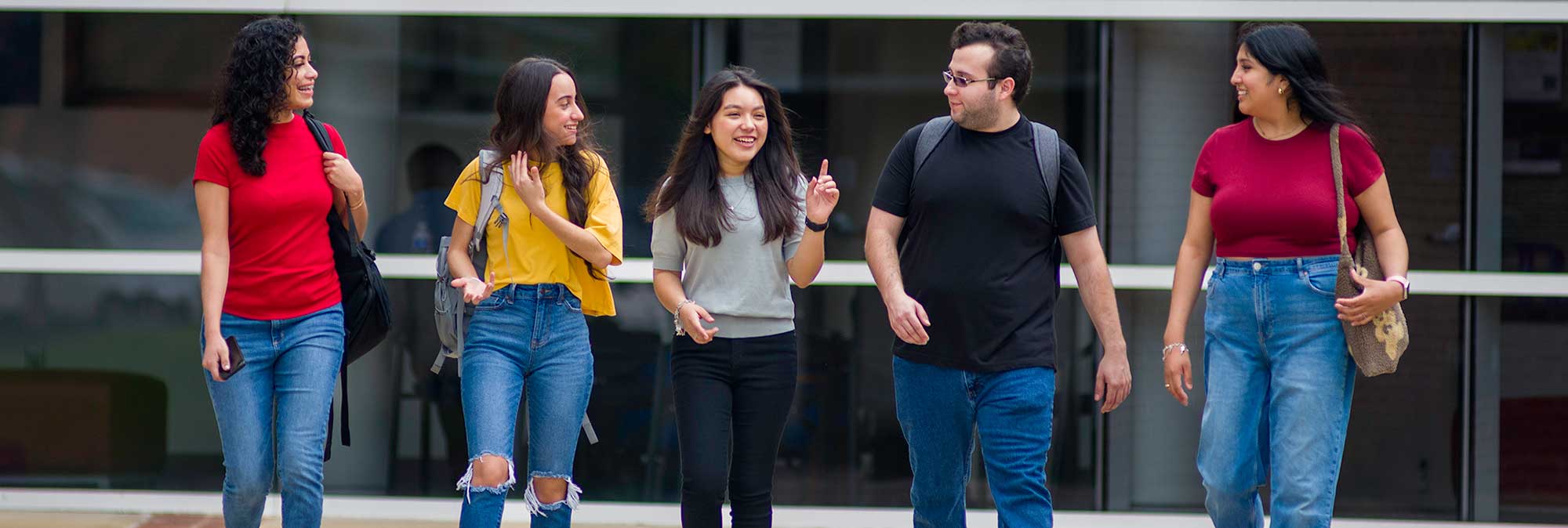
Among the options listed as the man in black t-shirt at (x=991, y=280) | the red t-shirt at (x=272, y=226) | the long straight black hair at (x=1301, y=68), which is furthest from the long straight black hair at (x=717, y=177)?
the long straight black hair at (x=1301, y=68)

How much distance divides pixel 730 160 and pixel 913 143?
21.1 inches

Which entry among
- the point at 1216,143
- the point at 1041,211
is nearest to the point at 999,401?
the point at 1041,211

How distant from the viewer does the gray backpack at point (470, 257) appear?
4.20 m

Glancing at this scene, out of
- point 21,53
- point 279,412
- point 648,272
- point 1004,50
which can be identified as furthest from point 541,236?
point 21,53

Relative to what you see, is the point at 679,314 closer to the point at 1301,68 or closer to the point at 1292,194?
the point at 1292,194

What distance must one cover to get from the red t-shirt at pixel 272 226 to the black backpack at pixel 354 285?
10cm

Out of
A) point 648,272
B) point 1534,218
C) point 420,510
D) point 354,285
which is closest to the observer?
point 354,285

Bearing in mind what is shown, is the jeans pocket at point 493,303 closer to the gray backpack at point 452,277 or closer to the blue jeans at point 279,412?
the gray backpack at point 452,277

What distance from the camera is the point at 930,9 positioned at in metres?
6.12

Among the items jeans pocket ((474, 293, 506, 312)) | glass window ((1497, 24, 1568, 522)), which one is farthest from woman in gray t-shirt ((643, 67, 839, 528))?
glass window ((1497, 24, 1568, 522))

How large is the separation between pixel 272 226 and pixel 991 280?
199 cm

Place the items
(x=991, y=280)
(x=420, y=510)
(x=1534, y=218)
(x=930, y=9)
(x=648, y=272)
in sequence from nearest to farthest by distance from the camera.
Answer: (x=991, y=280) → (x=1534, y=218) → (x=930, y=9) → (x=648, y=272) → (x=420, y=510)

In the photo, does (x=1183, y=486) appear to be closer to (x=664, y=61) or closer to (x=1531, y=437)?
(x=1531, y=437)

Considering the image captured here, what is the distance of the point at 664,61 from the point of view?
20.4 feet
